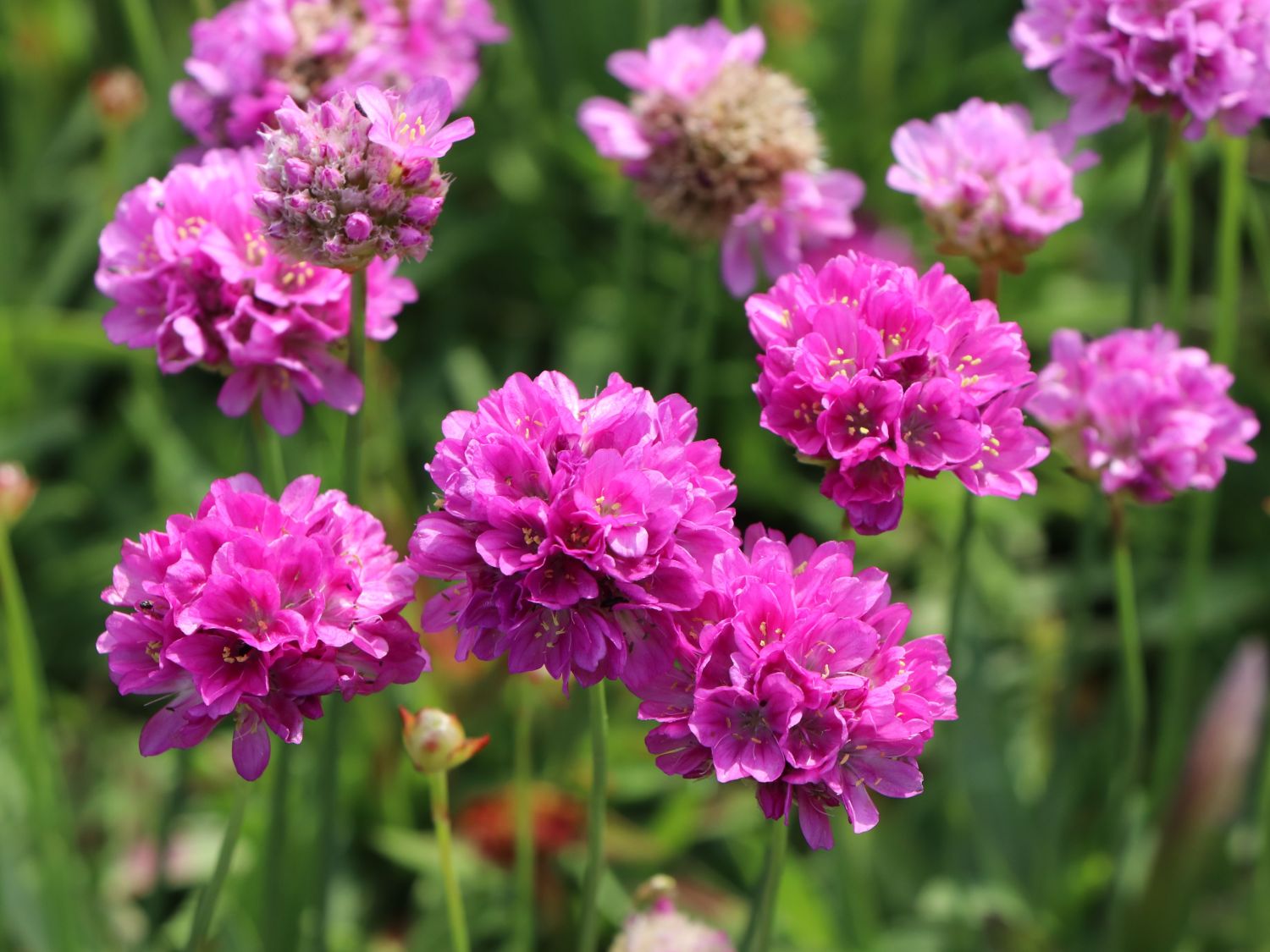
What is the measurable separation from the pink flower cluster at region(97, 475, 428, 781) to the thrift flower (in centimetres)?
83

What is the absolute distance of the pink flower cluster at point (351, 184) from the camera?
1.22 meters

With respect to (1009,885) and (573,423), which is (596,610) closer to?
(573,423)

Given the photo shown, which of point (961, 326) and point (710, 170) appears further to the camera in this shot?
point (710, 170)

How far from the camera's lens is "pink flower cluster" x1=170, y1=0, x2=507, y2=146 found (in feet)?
5.57

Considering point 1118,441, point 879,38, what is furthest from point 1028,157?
point 879,38

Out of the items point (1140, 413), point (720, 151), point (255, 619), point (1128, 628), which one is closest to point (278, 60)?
point (720, 151)

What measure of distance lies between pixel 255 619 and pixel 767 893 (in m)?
0.57

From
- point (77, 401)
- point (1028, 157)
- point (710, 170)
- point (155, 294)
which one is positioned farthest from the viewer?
point (77, 401)

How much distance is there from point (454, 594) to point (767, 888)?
1.46ft

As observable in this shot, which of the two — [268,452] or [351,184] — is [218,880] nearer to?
[268,452]

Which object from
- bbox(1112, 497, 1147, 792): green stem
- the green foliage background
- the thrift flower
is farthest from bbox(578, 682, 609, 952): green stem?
the thrift flower

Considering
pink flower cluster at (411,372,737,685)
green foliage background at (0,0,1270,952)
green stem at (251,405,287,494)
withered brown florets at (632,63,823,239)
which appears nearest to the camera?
pink flower cluster at (411,372,737,685)

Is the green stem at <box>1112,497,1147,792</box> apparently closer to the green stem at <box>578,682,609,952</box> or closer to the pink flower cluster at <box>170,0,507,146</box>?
the green stem at <box>578,682,609,952</box>

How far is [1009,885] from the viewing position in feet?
7.39
